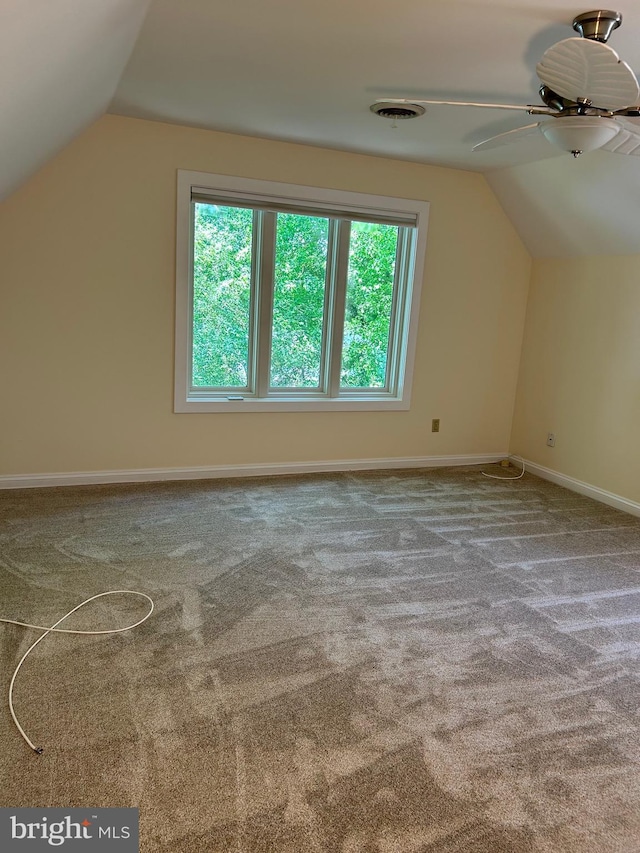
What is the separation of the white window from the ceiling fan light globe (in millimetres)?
2105

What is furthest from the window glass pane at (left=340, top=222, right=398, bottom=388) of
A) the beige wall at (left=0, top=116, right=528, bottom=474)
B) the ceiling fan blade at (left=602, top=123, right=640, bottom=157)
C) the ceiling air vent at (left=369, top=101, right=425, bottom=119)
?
the ceiling fan blade at (left=602, top=123, right=640, bottom=157)

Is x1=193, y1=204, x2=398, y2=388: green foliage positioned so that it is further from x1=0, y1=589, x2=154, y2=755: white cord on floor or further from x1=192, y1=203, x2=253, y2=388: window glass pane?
x1=0, y1=589, x2=154, y2=755: white cord on floor

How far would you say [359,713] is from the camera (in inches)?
74.6

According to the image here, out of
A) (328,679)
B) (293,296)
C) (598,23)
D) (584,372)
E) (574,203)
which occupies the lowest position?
(328,679)

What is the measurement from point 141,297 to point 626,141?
9.23 ft

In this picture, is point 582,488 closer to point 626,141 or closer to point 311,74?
point 626,141

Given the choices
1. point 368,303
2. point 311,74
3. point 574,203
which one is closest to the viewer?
point 311,74

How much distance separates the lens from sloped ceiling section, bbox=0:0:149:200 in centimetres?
153

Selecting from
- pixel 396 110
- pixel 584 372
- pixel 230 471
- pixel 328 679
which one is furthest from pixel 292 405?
pixel 328 679

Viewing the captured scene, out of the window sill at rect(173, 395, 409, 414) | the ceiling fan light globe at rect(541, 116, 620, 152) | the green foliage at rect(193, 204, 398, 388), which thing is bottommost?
the window sill at rect(173, 395, 409, 414)

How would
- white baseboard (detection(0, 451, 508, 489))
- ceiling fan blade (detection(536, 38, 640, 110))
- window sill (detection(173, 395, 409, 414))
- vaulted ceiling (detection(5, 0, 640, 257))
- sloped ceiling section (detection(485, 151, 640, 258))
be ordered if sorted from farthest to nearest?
window sill (detection(173, 395, 409, 414)) < white baseboard (detection(0, 451, 508, 489)) < sloped ceiling section (detection(485, 151, 640, 258)) < vaulted ceiling (detection(5, 0, 640, 257)) < ceiling fan blade (detection(536, 38, 640, 110))

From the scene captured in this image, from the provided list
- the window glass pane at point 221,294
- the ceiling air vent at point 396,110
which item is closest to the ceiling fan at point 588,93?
the ceiling air vent at point 396,110

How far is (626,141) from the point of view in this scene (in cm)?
225

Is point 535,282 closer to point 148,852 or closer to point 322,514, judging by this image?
point 322,514
